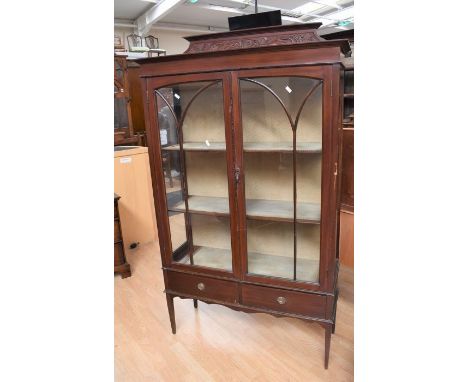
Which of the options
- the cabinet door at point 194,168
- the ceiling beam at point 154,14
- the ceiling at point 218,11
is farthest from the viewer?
the ceiling at point 218,11

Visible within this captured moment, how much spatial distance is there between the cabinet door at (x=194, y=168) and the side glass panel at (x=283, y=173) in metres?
0.10

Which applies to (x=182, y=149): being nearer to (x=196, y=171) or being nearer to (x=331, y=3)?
(x=196, y=171)

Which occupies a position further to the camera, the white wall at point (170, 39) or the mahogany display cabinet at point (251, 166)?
the white wall at point (170, 39)

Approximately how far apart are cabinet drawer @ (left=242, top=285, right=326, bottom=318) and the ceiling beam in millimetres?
3324

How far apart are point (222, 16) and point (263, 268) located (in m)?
4.48

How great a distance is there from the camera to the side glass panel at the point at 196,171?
4.62 feet

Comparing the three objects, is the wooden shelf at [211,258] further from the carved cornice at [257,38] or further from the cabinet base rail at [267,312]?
the carved cornice at [257,38]

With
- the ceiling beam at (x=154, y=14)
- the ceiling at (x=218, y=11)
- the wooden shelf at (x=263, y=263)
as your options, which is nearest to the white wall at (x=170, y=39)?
the ceiling at (x=218, y=11)

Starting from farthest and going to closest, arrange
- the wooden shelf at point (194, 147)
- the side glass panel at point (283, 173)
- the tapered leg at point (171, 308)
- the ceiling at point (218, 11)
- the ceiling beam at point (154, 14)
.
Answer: the ceiling at point (218, 11) < the ceiling beam at point (154, 14) < the tapered leg at point (171, 308) < the wooden shelf at point (194, 147) < the side glass panel at point (283, 173)

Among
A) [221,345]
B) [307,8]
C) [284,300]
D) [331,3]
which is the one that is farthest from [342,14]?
[221,345]

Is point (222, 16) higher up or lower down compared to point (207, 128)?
higher up
